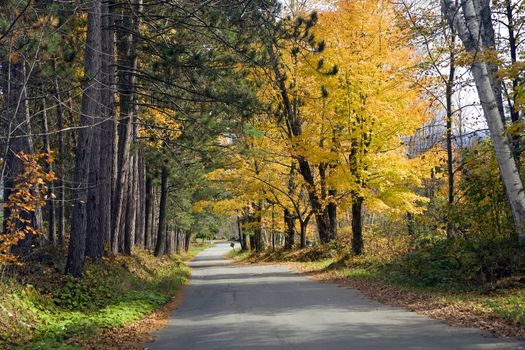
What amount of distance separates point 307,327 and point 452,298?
4196 mm

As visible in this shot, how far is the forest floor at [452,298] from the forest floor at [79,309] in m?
5.57

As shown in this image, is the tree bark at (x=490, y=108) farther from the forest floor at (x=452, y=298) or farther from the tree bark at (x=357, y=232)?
the tree bark at (x=357, y=232)

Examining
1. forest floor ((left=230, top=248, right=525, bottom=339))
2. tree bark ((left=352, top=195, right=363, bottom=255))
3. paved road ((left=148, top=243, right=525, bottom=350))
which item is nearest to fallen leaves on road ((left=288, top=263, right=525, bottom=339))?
forest floor ((left=230, top=248, right=525, bottom=339))

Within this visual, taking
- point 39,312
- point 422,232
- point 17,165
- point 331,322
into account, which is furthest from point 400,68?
point 39,312

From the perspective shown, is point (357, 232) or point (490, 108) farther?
point (357, 232)

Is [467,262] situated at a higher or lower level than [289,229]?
lower

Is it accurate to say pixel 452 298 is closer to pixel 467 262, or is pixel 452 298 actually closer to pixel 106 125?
pixel 467 262

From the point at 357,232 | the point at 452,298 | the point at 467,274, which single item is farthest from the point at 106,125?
the point at 357,232

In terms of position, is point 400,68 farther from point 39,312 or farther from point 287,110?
point 39,312

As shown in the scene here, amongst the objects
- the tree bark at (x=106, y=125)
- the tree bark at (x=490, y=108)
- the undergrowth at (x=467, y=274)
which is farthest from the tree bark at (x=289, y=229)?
the tree bark at (x=490, y=108)

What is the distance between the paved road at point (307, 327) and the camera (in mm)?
7777

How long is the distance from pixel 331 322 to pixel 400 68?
1204 cm

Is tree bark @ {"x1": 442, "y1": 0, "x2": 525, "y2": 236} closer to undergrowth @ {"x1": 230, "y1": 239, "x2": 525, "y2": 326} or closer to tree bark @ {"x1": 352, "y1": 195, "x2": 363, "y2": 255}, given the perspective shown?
undergrowth @ {"x1": 230, "y1": 239, "x2": 525, "y2": 326}

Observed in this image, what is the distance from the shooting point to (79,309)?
10.8 m
